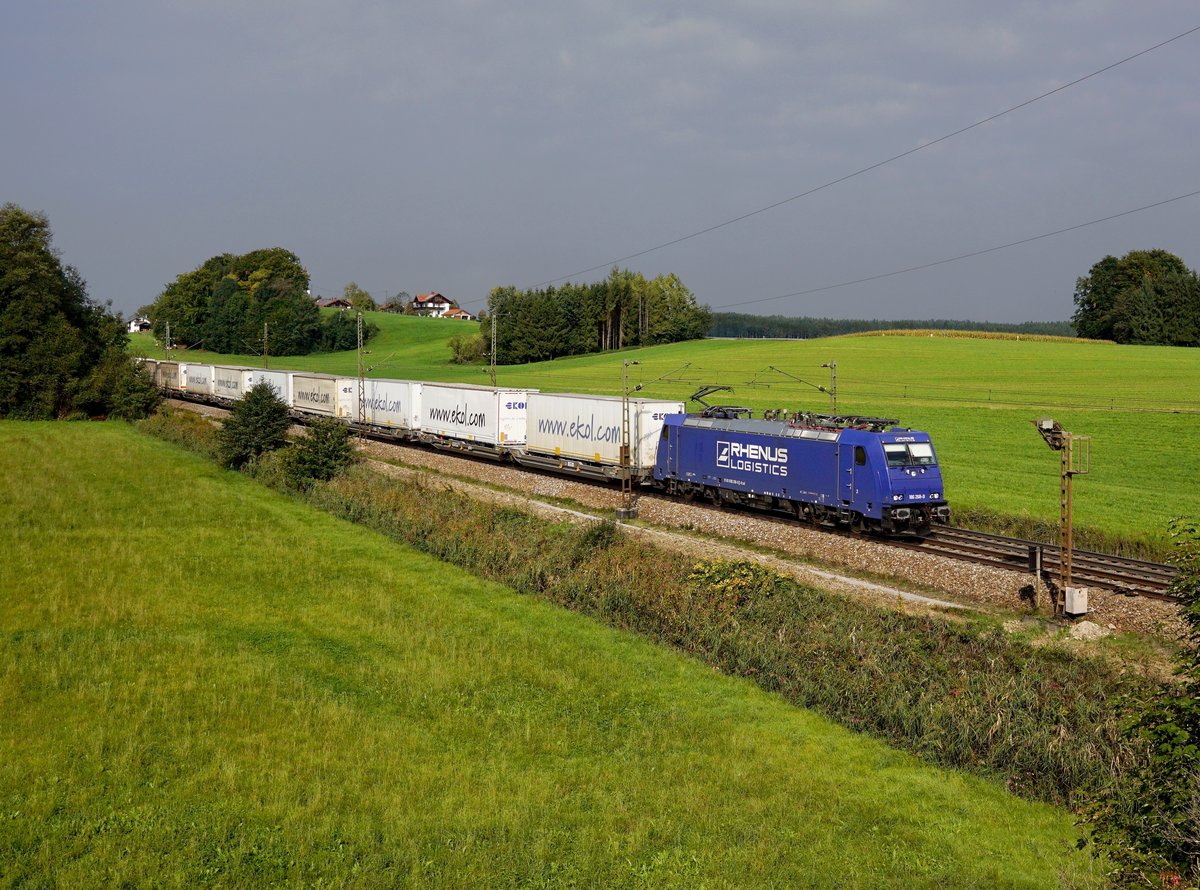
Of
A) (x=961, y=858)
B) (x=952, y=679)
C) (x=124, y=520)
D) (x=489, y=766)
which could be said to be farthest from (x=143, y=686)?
(x=124, y=520)

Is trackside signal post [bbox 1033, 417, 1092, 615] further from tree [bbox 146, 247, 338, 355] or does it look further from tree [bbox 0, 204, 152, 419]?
tree [bbox 146, 247, 338, 355]

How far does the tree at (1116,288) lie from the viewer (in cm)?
11274

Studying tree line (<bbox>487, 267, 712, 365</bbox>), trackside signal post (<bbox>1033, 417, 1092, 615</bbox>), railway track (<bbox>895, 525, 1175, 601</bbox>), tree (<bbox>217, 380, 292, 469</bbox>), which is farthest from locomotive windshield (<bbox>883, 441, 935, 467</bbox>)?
tree line (<bbox>487, 267, 712, 365</bbox>)

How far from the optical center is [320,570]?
88.0ft

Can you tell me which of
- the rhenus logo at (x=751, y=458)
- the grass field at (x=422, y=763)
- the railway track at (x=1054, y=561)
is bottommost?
the grass field at (x=422, y=763)

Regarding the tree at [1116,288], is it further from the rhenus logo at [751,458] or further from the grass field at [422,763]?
the grass field at [422,763]

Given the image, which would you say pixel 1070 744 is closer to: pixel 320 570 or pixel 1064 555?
pixel 1064 555

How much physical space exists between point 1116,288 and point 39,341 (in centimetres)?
12314

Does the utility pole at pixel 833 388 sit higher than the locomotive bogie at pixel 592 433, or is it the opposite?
the utility pole at pixel 833 388

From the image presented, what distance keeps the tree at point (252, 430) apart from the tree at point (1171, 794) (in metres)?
45.1

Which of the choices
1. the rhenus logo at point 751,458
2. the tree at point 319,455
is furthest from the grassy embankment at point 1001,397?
the tree at point 319,455

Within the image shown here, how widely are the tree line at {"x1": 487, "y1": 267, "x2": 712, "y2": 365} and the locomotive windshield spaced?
313 feet

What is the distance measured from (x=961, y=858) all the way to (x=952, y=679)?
250 inches

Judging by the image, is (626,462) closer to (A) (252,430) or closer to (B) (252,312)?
(A) (252,430)
